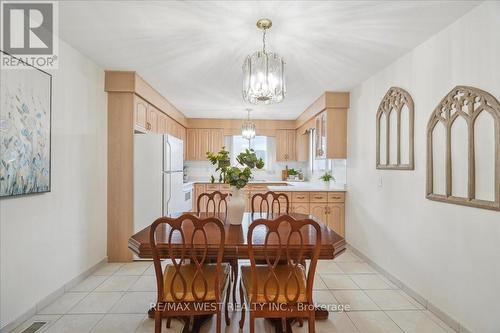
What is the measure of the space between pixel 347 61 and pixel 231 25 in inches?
55.2

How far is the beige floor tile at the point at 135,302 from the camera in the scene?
2414 millimetres

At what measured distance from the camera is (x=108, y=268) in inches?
132

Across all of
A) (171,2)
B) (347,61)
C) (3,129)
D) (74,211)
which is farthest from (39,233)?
(347,61)

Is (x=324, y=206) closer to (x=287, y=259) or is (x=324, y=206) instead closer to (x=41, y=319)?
(x=287, y=259)

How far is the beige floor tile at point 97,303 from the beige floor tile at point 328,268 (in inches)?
86.0

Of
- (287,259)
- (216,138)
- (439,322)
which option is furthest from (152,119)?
(439,322)

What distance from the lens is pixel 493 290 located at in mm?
1853

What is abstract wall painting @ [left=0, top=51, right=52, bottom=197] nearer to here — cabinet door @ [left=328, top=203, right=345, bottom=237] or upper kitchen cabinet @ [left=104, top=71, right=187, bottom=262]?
upper kitchen cabinet @ [left=104, top=71, right=187, bottom=262]

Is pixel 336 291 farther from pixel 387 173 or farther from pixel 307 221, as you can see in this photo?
pixel 307 221

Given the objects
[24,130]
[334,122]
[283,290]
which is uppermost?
[334,122]

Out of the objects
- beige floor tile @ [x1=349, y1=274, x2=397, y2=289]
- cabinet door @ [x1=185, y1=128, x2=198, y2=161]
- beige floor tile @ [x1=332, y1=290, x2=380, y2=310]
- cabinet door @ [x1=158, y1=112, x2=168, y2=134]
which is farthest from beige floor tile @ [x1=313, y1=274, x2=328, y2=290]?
cabinet door @ [x1=185, y1=128, x2=198, y2=161]

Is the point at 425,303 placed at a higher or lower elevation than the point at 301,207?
lower

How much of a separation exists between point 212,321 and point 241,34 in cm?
239

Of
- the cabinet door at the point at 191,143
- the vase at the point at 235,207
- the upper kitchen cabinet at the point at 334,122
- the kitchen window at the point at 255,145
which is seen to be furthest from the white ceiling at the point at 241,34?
the kitchen window at the point at 255,145
